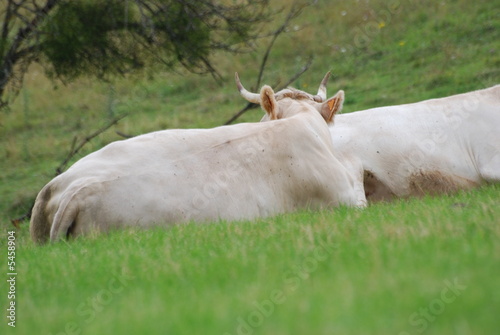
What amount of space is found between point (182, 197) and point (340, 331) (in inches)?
159

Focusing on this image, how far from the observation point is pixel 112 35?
13.1 m

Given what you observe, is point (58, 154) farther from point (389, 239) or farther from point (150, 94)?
point (389, 239)

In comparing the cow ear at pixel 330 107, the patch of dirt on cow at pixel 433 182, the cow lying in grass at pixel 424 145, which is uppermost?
the cow ear at pixel 330 107

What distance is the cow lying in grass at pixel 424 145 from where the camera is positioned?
345 inches

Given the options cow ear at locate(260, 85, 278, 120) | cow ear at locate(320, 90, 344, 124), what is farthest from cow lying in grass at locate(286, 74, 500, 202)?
cow ear at locate(260, 85, 278, 120)

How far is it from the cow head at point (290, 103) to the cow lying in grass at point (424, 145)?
0.10m

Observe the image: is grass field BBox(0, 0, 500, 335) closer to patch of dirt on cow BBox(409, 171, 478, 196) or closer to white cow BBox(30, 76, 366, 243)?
white cow BBox(30, 76, 366, 243)

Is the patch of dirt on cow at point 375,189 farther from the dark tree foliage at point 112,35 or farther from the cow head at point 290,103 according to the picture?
the dark tree foliage at point 112,35

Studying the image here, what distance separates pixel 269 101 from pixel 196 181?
191 cm

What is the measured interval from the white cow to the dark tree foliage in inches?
198

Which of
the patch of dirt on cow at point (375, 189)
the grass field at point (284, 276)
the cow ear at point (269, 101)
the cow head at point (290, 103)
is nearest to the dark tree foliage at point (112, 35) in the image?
the grass field at point (284, 276)

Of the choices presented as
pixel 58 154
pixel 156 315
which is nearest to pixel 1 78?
pixel 58 154

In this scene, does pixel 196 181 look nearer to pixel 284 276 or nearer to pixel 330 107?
pixel 330 107

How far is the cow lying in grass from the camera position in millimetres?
8758
